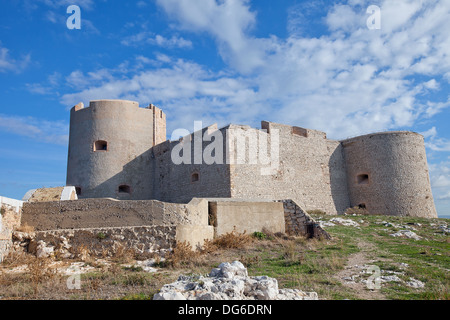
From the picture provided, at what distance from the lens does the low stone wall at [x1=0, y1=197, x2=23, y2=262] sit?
25.2 ft

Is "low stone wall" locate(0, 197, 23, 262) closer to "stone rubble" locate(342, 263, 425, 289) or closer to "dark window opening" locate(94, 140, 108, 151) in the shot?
"stone rubble" locate(342, 263, 425, 289)

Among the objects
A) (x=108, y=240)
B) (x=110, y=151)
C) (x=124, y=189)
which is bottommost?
(x=108, y=240)

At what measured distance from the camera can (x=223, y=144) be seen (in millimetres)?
16406

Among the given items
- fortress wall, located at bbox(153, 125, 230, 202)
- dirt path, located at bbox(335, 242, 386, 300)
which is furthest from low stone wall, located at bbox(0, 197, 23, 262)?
fortress wall, located at bbox(153, 125, 230, 202)

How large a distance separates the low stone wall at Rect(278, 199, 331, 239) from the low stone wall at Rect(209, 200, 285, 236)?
30 centimetres

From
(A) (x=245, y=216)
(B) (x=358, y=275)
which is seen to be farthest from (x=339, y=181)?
(B) (x=358, y=275)

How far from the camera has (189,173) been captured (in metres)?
18.1

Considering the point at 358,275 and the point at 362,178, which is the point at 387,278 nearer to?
the point at 358,275

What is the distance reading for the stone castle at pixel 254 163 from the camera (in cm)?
1745

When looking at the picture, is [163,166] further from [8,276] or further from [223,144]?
[8,276]

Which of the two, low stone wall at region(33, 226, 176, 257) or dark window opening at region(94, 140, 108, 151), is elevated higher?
dark window opening at region(94, 140, 108, 151)

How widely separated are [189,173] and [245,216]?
8.13 m

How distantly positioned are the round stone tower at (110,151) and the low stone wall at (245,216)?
1102 centimetres
